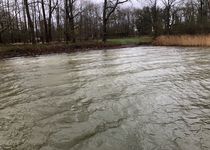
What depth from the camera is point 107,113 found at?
21.8 ft

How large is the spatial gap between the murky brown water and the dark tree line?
19907mm

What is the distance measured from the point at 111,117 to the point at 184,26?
112 feet

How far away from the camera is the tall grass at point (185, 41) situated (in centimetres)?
2591

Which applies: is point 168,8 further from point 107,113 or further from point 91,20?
point 107,113

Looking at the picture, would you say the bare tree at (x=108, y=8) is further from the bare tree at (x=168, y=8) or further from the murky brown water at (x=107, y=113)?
the murky brown water at (x=107, y=113)

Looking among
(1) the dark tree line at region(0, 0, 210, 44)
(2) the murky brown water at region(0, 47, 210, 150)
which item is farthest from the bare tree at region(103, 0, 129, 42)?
(2) the murky brown water at region(0, 47, 210, 150)

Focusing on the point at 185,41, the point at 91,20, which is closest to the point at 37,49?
the point at 185,41

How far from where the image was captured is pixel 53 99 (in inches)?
320

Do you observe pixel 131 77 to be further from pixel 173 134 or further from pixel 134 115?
pixel 173 134

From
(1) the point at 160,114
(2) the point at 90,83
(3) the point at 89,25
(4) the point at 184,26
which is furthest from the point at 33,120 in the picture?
(3) the point at 89,25

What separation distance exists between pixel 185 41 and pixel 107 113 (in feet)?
74.5

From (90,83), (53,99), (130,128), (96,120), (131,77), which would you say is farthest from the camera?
(131,77)

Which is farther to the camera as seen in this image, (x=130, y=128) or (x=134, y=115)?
(x=134, y=115)

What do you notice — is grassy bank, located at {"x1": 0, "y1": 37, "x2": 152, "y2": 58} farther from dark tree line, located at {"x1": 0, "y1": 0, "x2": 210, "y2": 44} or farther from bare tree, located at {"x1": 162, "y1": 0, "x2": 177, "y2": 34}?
bare tree, located at {"x1": 162, "y1": 0, "x2": 177, "y2": 34}
